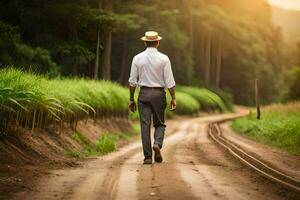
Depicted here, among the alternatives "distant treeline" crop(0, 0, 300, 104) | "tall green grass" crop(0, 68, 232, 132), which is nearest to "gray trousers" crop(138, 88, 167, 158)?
"tall green grass" crop(0, 68, 232, 132)

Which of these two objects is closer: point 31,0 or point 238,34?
point 31,0

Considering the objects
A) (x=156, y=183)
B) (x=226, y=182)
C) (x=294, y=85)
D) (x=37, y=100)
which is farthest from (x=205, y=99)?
(x=156, y=183)

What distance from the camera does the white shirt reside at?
10.1 m

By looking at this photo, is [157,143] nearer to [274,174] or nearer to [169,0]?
[274,174]

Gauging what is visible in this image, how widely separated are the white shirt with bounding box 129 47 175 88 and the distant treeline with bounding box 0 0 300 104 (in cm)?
373

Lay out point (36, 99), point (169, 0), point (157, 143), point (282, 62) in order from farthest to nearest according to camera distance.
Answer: point (282, 62)
point (169, 0)
point (36, 99)
point (157, 143)

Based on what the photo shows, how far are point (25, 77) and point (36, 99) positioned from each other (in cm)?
88

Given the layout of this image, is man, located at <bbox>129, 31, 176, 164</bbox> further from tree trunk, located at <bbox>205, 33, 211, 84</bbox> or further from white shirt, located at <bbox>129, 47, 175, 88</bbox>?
tree trunk, located at <bbox>205, 33, 211, 84</bbox>

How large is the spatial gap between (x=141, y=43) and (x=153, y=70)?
3224cm

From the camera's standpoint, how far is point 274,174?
29.0 ft

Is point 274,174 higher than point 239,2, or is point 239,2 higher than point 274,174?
point 239,2

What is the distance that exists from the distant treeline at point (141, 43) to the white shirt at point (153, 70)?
12.2 feet

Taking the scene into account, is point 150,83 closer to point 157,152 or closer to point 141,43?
point 157,152

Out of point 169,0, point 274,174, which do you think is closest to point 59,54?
point 274,174
